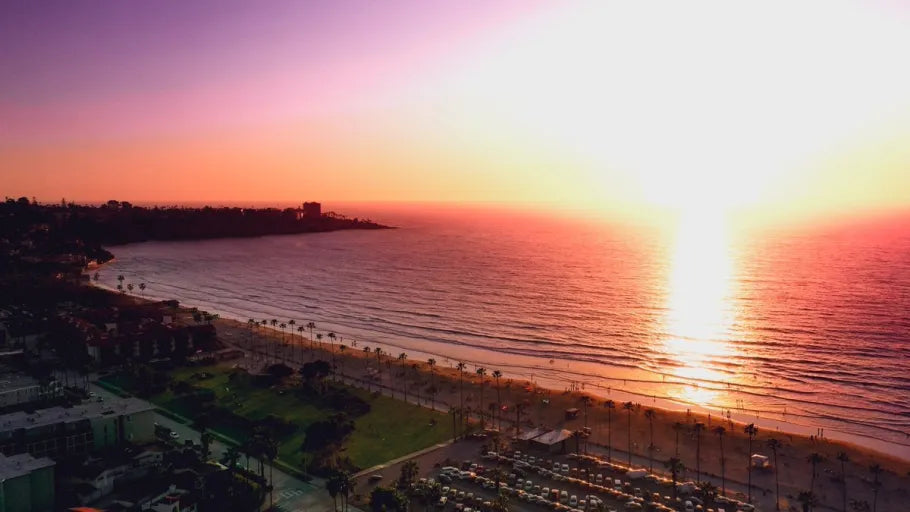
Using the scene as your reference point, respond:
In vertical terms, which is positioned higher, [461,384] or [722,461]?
[461,384]

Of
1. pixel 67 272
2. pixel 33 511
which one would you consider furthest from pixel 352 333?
pixel 67 272

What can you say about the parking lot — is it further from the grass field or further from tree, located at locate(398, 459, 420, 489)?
the grass field

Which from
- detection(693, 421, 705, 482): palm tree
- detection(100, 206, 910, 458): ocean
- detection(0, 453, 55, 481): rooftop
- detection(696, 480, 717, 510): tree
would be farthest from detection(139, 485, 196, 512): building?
detection(100, 206, 910, 458): ocean

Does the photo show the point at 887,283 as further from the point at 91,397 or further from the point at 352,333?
the point at 91,397

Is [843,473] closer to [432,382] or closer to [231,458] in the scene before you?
[432,382]

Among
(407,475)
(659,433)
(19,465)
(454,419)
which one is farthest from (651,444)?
(19,465)

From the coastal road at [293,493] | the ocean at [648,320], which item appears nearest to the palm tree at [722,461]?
the ocean at [648,320]
